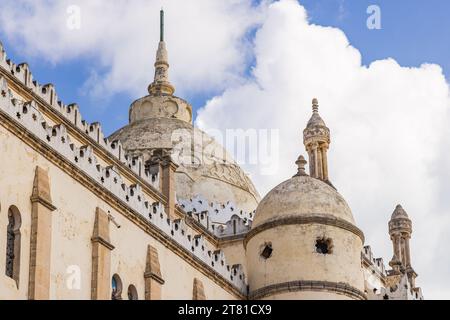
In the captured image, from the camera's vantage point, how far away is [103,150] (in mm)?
45938

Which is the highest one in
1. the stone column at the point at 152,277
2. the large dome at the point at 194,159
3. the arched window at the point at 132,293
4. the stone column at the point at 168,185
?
the large dome at the point at 194,159

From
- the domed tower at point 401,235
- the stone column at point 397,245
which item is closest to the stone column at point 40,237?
the domed tower at point 401,235

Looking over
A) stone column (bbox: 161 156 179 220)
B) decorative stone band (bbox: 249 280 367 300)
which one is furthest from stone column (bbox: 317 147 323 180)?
decorative stone band (bbox: 249 280 367 300)

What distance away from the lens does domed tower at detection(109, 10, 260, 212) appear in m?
56.2

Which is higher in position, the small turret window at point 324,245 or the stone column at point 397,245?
the stone column at point 397,245

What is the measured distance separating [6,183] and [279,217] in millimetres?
14229

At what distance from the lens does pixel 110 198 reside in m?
40.2

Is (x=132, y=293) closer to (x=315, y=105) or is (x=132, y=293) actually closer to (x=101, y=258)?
(x=101, y=258)

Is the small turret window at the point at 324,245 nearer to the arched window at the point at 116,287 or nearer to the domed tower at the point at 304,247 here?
the domed tower at the point at 304,247

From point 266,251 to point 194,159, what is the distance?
35.3 feet

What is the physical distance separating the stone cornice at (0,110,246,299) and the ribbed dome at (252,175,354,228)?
3282 mm

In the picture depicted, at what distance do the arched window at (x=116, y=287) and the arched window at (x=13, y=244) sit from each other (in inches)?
199

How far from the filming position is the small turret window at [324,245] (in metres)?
46.6
